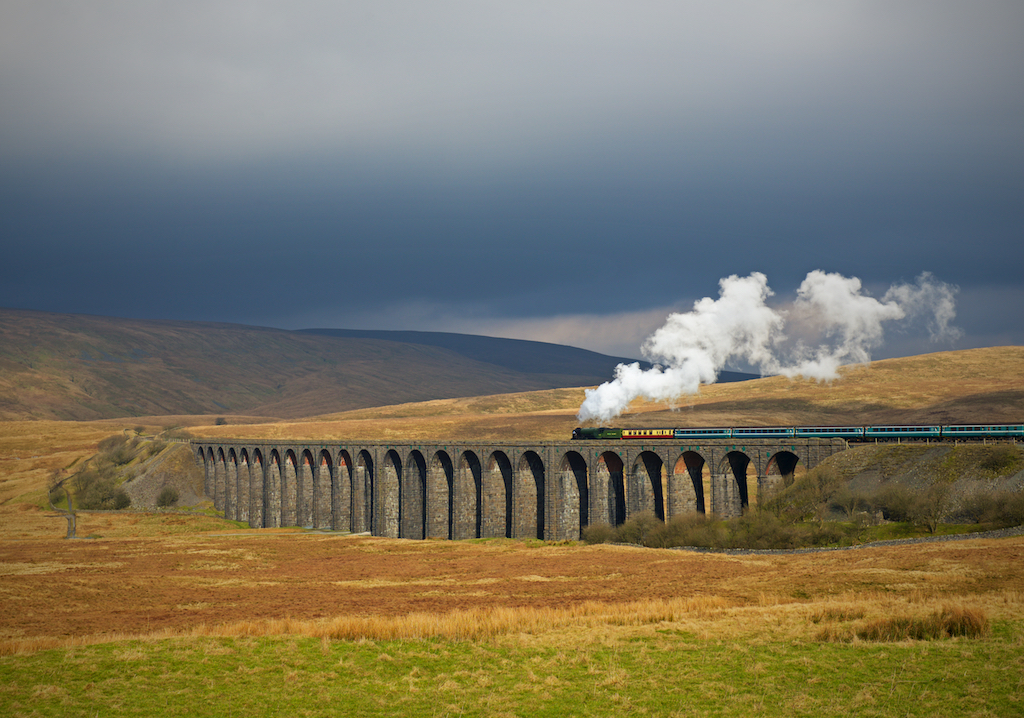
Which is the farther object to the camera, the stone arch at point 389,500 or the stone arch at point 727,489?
the stone arch at point 389,500

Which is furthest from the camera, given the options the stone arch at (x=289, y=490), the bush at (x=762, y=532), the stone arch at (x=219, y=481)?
the stone arch at (x=219, y=481)

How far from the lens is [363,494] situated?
88875 mm

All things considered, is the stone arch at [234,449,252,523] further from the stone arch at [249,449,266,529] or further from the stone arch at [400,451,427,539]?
the stone arch at [400,451,427,539]

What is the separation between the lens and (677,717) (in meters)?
17.5

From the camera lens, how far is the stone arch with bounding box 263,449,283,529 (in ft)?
321

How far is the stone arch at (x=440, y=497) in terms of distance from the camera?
79.8 m

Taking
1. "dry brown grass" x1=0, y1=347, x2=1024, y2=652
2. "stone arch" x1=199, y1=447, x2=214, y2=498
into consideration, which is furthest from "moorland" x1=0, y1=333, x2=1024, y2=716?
"stone arch" x1=199, y1=447, x2=214, y2=498

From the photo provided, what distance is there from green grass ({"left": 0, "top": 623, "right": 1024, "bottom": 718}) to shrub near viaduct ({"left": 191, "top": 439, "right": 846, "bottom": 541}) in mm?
37086

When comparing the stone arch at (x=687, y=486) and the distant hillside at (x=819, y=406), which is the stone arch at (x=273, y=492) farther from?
the stone arch at (x=687, y=486)

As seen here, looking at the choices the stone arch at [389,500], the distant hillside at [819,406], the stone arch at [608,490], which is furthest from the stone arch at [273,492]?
the stone arch at [608,490]

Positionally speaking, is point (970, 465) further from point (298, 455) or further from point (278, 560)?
point (298, 455)

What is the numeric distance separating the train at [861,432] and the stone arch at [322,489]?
1629 inches

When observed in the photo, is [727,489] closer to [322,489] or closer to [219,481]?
[322,489]

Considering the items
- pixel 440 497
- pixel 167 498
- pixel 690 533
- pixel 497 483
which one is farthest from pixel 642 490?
pixel 167 498
